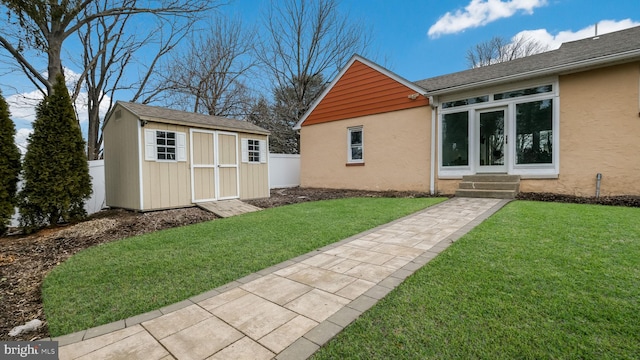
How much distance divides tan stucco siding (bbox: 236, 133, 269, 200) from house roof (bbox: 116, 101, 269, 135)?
1.12 ft

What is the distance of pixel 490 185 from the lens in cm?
762

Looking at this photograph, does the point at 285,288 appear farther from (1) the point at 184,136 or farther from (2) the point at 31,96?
(2) the point at 31,96

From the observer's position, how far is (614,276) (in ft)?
8.09

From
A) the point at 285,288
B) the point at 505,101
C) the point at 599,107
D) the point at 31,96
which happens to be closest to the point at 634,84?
the point at 599,107

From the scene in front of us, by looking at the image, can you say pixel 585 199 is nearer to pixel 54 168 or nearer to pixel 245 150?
pixel 245 150

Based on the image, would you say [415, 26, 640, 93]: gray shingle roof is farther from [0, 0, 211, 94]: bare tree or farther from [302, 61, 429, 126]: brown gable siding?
[0, 0, 211, 94]: bare tree

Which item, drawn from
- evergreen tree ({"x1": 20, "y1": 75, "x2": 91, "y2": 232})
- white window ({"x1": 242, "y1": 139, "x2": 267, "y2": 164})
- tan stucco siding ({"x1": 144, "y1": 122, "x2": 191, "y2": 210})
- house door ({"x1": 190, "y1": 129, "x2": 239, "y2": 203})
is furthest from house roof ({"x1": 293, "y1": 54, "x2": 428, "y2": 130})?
evergreen tree ({"x1": 20, "y1": 75, "x2": 91, "y2": 232})

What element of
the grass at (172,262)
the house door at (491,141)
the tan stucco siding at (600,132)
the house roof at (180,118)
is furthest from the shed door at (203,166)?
the tan stucco siding at (600,132)

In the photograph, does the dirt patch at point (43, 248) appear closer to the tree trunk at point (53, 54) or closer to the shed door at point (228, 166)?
the shed door at point (228, 166)

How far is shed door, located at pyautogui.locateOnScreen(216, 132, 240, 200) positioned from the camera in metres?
8.16

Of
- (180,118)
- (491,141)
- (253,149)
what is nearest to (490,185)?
(491,141)

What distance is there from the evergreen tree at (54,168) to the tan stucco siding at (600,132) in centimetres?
1111

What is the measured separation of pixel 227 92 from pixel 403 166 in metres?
12.6

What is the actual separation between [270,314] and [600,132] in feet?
28.0
